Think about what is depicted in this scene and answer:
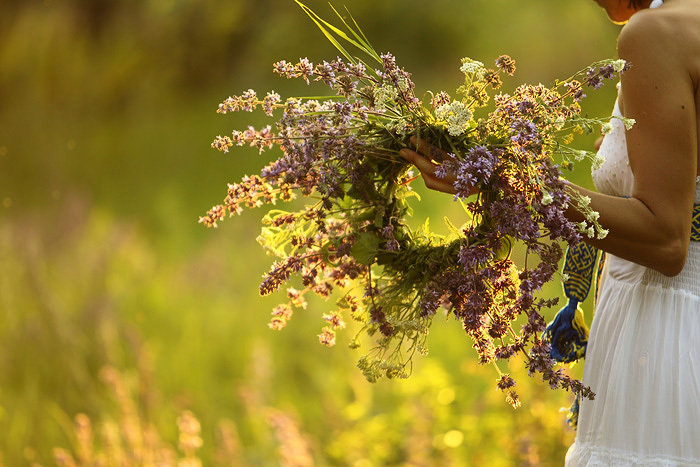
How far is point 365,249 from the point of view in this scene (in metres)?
1.33

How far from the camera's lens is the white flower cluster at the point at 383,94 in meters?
1.18

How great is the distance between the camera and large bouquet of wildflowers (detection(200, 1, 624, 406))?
1126mm

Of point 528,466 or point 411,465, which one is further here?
point 411,465

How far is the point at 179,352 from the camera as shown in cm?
388

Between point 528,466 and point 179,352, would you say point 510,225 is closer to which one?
point 528,466

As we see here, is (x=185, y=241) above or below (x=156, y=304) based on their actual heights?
above

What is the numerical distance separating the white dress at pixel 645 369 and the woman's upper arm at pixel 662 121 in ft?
0.41

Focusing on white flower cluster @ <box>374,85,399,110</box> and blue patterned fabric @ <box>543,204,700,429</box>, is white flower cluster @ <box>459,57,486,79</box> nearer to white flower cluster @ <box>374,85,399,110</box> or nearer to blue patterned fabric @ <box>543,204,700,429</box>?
white flower cluster @ <box>374,85,399,110</box>

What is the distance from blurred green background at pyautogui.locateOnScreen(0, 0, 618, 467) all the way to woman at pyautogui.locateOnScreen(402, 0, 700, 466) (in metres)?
1.16

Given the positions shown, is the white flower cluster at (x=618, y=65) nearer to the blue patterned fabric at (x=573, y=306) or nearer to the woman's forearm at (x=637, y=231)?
the woman's forearm at (x=637, y=231)

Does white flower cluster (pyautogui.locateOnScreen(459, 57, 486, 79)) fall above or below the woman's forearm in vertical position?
above

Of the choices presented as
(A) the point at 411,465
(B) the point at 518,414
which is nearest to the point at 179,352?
(A) the point at 411,465

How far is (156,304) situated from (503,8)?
3.05 m

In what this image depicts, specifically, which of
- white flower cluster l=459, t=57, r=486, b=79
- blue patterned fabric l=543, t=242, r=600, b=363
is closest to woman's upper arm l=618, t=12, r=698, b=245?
white flower cluster l=459, t=57, r=486, b=79
